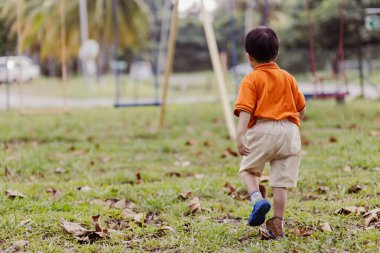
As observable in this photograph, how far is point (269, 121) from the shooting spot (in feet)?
10.6

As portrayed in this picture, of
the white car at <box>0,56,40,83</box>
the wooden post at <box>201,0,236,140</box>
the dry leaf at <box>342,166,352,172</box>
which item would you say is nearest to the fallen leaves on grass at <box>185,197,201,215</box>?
the dry leaf at <box>342,166,352,172</box>

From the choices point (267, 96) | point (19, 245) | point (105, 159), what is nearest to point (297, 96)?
point (267, 96)

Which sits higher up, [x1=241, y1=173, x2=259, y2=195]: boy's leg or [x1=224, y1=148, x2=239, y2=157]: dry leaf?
[x1=241, y1=173, x2=259, y2=195]: boy's leg

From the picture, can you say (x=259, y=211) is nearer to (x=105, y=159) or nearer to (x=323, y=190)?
(x=323, y=190)

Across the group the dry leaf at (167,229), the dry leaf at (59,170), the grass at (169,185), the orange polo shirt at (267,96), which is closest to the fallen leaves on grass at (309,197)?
the grass at (169,185)

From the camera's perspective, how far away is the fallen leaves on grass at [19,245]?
3102mm

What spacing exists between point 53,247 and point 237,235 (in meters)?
1.07

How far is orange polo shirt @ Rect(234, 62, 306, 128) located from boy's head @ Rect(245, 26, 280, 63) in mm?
48

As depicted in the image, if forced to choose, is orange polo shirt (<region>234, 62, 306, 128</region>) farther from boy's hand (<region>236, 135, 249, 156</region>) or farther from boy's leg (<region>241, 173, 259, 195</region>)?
boy's leg (<region>241, 173, 259, 195</region>)

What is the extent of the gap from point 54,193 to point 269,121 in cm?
194

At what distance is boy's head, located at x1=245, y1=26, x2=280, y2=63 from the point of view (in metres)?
3.22

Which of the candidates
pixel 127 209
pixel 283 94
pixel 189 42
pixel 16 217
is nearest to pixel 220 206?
pixel 127 209

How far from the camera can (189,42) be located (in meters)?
42.1

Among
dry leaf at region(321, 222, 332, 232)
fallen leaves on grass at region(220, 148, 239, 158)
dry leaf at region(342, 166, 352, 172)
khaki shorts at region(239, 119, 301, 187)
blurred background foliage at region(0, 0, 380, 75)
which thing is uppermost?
blurred background foliage at region(0, 0, 380, 75)
